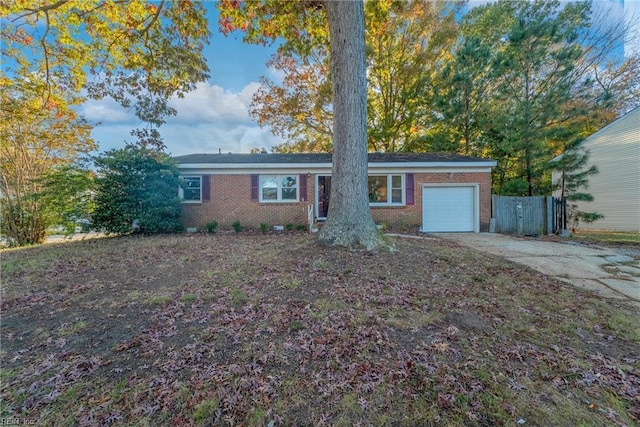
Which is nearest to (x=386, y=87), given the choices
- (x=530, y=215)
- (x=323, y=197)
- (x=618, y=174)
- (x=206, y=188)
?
(x=323, y=197)

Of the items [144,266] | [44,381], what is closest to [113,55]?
[144,266]

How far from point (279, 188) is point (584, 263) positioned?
10140 millimetres

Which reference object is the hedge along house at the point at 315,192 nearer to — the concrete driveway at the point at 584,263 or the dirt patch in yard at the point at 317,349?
the concrete driveway at the point at 584,263

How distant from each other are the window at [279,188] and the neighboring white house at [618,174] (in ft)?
48.5

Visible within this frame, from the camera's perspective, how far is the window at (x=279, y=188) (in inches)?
464

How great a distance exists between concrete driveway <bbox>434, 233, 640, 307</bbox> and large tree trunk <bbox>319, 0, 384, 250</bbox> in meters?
3.77

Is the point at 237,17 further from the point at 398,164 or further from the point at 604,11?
the point at 604,11

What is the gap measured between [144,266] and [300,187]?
7.28 metres

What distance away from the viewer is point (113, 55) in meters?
8.34

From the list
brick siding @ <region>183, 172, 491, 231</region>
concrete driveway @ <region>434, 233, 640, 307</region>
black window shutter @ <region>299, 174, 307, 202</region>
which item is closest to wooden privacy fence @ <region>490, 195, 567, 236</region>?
brick siding @ <region>183, 172, 491, 231</region>

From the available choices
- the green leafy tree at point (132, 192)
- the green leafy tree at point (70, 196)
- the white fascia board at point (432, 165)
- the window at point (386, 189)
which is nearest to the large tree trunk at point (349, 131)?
the white fascia board at point (432, 165)

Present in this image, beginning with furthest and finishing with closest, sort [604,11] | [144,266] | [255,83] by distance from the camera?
1. [255,83]
2. [604,11]
3. [144,266]

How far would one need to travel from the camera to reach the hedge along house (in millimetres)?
11547

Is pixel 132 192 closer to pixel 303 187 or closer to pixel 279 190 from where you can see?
pixel 279 190
